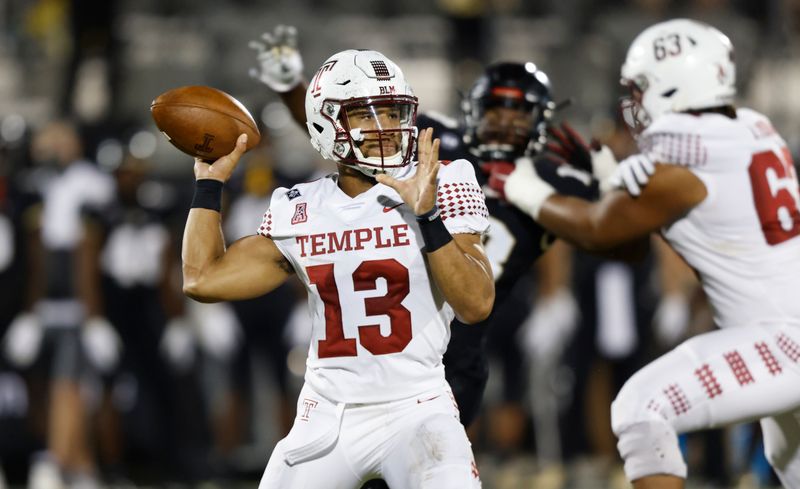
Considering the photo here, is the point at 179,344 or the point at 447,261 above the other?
the point at 447,261

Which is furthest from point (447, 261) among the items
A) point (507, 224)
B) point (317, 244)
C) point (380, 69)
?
point (507, 224)

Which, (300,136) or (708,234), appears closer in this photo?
(708,234)

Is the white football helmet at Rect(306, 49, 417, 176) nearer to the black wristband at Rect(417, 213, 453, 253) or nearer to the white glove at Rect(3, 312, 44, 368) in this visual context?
the black wristband at Rect(417, 213, 453, 253)

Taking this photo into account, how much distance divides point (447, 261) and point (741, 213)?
126 cm

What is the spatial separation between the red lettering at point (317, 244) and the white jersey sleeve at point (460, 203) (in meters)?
0.36

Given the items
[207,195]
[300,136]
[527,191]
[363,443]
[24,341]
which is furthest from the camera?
[300,136]

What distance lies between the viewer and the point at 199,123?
412 cm

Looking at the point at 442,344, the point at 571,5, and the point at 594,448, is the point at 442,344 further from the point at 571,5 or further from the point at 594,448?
the point at 571,5

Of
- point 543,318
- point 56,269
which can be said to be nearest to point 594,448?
point 543,318

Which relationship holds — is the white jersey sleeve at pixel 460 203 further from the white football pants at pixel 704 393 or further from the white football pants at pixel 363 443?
the white football pants at pixel 704 393

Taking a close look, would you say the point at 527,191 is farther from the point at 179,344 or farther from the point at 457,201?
the point at 179,344

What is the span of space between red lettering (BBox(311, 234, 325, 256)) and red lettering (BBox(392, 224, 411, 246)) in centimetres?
22

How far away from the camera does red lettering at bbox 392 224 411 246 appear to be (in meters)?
3.82

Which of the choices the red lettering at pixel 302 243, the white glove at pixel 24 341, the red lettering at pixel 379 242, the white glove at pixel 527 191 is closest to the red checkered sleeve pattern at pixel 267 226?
the red lettering at pixel 302 243
